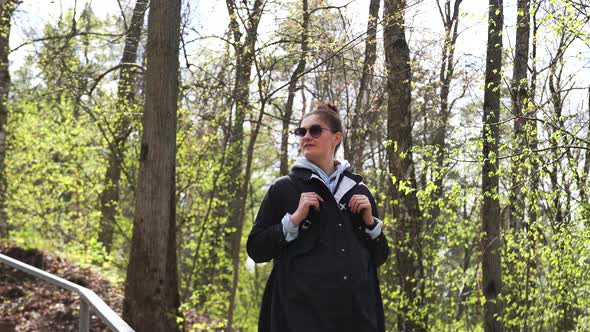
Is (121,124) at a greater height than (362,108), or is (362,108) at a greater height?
(121,124)

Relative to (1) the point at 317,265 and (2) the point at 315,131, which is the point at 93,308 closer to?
(1) the point at 317,265

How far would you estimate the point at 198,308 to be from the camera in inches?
554

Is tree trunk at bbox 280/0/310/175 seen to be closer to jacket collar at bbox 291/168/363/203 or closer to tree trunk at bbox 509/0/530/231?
tree trunk at bbox 509/0/530/231

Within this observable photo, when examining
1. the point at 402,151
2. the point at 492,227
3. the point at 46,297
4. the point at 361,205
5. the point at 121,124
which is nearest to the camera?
the point at 361,205

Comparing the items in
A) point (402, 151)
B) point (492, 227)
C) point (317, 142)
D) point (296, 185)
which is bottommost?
point (296, 185)

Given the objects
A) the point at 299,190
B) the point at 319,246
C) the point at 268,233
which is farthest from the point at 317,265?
the point at 299,190

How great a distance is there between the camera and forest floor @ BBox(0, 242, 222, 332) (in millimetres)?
9188

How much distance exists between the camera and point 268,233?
2744mm

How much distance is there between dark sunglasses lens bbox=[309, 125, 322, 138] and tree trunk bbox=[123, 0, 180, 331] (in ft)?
17.9

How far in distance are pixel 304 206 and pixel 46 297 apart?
8545mm

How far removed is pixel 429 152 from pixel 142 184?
360 centimetres

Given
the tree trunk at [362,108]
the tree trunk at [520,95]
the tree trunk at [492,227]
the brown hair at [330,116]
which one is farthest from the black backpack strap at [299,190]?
the tree trunk at [492,227]

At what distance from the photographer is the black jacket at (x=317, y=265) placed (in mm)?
2680

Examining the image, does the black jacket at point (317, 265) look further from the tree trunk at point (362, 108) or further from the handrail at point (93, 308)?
the tree trunk at point (362, 108)
